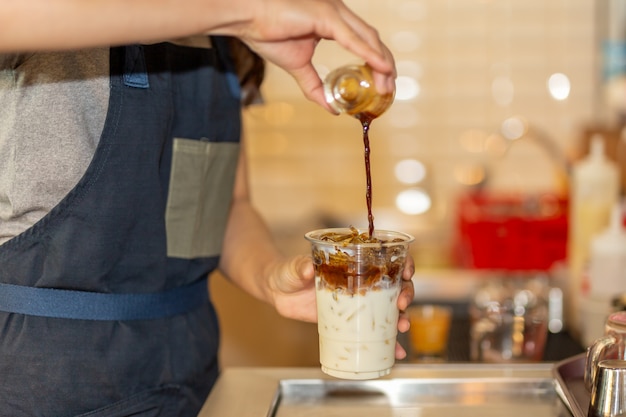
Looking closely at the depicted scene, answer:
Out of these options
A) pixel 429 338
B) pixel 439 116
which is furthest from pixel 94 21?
pixel 439 116

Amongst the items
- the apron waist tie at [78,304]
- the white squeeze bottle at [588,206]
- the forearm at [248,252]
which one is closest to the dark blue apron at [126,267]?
the apron waist tie at [78,304]

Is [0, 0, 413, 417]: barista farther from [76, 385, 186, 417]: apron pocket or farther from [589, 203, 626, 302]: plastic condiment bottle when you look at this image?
[589, 203, 626, 302]: plastic condiment bottle

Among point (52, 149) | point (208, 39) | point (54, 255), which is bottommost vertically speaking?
point (54, 255)

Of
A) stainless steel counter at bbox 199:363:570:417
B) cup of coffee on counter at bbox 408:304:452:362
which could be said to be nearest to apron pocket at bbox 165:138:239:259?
stainless steel counter at bbox 199:363:570:417

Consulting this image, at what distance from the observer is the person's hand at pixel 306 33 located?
1064 mm

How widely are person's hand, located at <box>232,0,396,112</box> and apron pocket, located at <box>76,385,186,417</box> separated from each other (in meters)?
0.53

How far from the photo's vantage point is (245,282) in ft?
5.17

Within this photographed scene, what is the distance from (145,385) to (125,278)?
0.56ft

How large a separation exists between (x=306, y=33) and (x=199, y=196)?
476mm

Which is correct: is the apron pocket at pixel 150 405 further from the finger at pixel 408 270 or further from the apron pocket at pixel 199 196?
the finger at pixel 408 270

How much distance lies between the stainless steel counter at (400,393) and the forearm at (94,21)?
0.54 meters

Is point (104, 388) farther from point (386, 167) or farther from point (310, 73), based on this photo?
point (386, 167)

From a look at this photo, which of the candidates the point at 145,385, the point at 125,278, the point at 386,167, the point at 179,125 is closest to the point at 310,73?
the point at 179,125

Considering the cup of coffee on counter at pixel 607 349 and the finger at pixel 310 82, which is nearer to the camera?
the cup of coffee on counter at pixel 607 349
